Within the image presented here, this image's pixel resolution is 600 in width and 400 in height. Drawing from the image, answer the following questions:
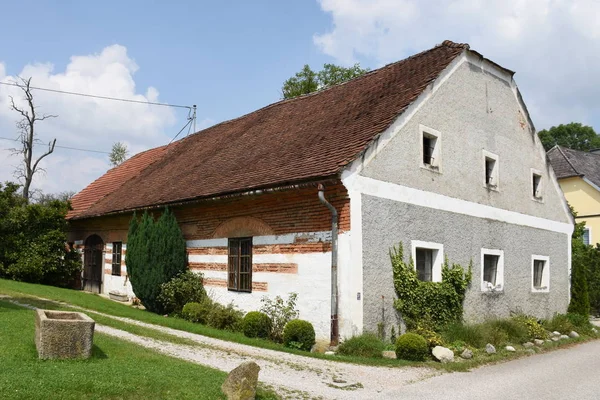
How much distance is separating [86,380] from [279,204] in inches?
274

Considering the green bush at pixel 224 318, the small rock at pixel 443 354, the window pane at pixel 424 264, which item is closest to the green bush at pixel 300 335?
the green bush at pixel 224 318

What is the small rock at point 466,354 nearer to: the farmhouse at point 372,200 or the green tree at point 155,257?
the farmhouse at point 372,200

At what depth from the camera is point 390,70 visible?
16.6m

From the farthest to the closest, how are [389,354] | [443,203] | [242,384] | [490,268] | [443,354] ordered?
[490,268], [443,203], [443,354], [389,354], [242,384]

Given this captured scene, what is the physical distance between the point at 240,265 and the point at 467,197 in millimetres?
6273

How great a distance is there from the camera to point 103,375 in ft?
23.1

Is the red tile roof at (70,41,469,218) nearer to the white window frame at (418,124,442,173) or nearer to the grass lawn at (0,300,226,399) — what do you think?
the white window frame at (418,124,442,173)

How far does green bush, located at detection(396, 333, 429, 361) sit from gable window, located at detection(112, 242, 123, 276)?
1166 centimetres

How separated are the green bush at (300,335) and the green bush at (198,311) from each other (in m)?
3.05

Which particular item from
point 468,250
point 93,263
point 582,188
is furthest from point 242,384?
point 582,188

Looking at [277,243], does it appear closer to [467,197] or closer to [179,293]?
[179,293]

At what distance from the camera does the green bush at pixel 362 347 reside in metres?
10.8

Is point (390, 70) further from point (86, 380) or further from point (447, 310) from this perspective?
point (86, 380)

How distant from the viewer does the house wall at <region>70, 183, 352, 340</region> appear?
38.7 ft
